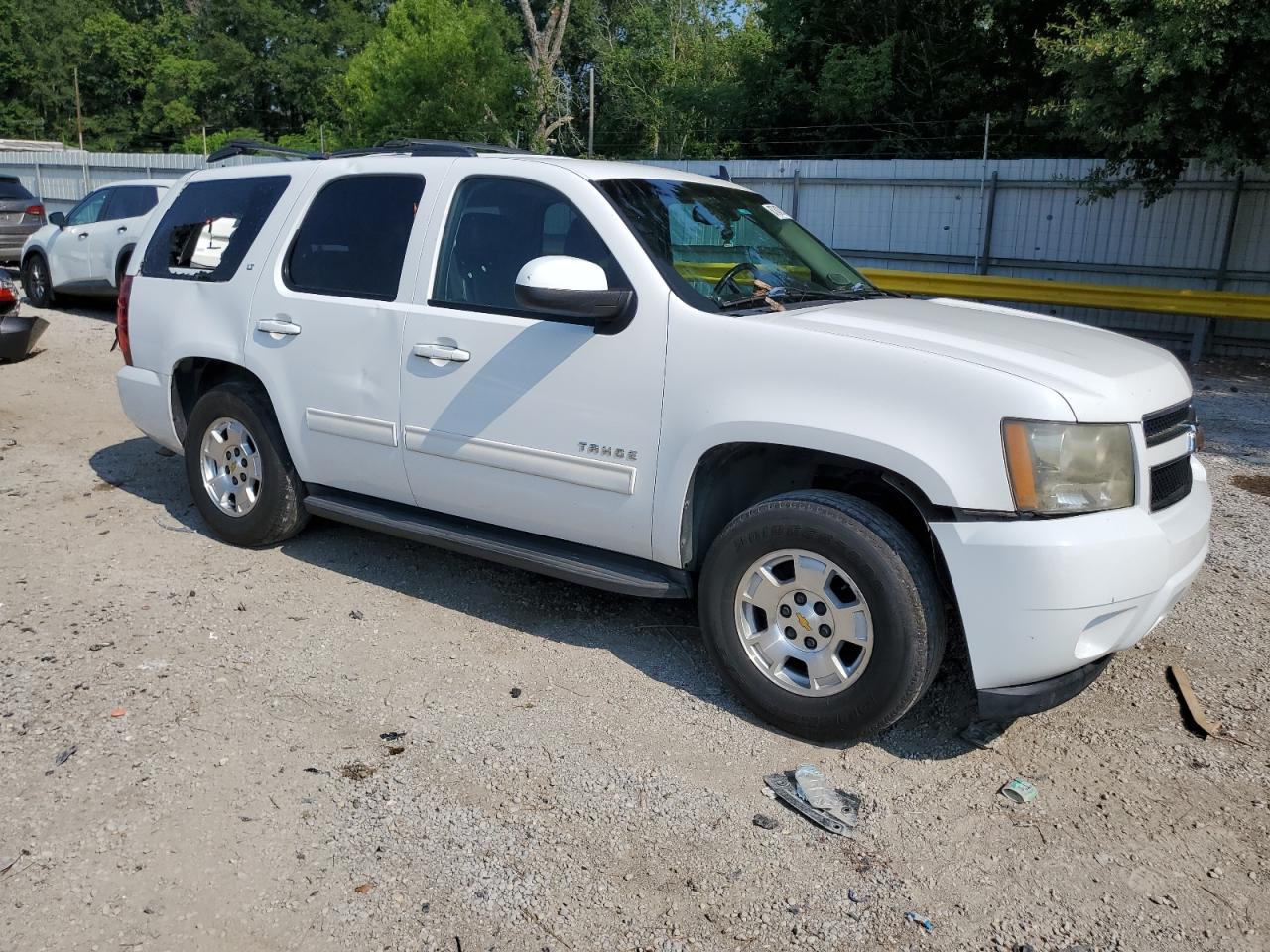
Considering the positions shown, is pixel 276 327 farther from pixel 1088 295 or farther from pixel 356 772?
pixel 1088 295

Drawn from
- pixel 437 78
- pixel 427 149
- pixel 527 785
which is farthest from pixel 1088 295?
pixel 437 78

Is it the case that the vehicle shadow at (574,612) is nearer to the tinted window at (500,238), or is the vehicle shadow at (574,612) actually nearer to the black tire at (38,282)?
the tinted window at (500,238)

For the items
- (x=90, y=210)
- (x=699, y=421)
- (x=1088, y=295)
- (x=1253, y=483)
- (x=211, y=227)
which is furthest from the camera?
(x=90, y=210)

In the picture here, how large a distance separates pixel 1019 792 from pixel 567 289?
7.58ft

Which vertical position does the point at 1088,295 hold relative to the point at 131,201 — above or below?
below

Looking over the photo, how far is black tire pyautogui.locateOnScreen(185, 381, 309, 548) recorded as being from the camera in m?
5.40

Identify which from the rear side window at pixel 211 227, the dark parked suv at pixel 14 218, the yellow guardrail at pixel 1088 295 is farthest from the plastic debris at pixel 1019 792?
the dark parked suv at pixel 14 218

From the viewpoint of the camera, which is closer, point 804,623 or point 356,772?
point 356,772

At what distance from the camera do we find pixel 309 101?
5134 cm

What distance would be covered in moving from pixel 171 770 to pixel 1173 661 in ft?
12.8

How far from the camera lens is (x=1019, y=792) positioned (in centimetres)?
357

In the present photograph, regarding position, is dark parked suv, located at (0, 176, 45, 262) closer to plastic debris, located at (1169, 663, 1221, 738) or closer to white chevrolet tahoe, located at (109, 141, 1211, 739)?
A: white chevrolet tahoe, located at (109, 141, 1211, 739)

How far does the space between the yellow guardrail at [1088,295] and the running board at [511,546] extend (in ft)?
25.3

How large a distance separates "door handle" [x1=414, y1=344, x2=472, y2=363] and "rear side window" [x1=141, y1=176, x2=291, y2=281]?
1.45 meters
